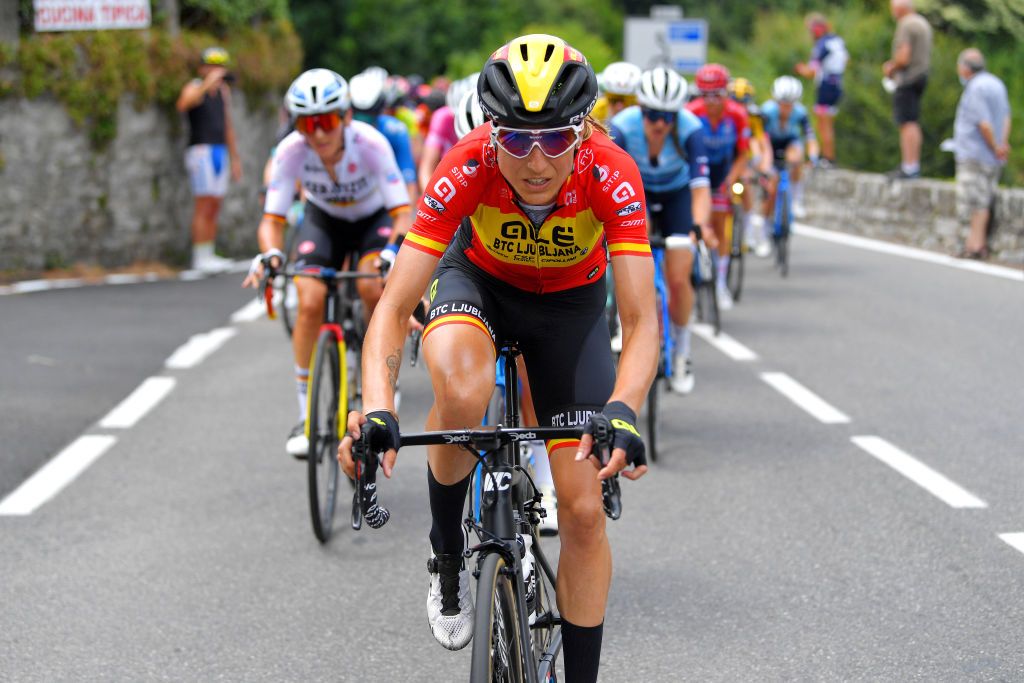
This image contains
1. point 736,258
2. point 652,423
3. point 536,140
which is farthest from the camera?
point 736,258

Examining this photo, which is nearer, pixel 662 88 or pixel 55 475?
pixel 55 475

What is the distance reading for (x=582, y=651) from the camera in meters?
3.89

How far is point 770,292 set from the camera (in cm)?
1445

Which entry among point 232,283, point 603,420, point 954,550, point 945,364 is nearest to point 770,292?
point 945,364

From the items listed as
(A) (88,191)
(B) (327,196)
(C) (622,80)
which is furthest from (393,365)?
(A) (88,191)

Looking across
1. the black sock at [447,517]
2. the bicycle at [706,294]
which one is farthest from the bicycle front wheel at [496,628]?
the bicycle at [706,294]

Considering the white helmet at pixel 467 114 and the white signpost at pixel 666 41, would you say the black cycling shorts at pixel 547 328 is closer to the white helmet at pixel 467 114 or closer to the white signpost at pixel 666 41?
the white helmet at pixel 467 114

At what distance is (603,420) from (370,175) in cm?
403

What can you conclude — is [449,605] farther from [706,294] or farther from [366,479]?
[706,294]

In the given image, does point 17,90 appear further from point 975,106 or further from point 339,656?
point 339,656

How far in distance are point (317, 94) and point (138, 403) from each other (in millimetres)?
3269

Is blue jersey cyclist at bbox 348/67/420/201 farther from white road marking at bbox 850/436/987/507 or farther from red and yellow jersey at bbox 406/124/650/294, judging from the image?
red and yellow jersey at bbox 406/124/650/294

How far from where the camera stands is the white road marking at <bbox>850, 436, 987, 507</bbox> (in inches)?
262

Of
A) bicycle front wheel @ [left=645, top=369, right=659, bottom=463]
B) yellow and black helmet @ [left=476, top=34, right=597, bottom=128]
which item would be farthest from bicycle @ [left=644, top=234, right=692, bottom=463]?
yellow and black helmet @ [left=476, top=34, right=597, bottom=128]
